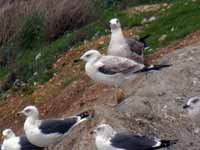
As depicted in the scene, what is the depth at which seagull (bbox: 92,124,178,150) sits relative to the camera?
1228 centimetres

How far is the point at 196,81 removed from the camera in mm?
15273

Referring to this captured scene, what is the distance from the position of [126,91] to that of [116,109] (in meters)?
1.53

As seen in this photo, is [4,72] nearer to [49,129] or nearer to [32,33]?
[32,33]

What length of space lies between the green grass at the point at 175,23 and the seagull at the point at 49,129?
5744mm

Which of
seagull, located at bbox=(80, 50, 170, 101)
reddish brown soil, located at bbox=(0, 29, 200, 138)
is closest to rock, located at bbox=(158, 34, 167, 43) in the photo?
reddish brown soil, located at bbox=(0, 29, 200, 138)

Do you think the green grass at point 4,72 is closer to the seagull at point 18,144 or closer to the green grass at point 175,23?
the green grass at point 175,23

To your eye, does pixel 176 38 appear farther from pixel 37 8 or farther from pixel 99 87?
pixel 37 8

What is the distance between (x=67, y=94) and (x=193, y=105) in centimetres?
602

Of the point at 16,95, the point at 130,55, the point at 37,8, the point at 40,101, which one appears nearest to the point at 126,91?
the point at 130,55

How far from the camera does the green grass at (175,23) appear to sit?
2007cm

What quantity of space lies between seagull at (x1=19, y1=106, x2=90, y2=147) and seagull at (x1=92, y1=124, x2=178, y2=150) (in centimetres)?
169

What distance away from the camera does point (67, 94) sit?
62.7 ft

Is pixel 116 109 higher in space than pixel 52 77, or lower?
higher

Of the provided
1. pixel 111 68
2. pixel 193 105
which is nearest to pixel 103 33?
pixel 111 68
